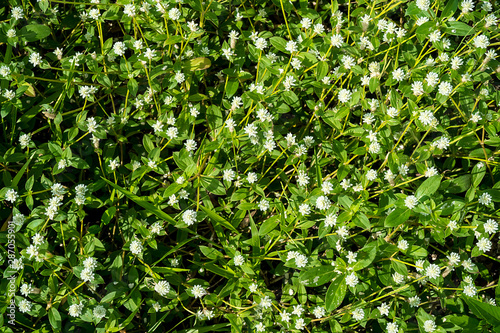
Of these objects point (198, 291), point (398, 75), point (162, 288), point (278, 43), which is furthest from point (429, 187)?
point (162, 288)

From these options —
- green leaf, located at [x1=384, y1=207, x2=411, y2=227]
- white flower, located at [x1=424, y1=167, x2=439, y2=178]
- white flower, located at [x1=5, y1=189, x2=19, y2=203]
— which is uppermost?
white flower, located at [x1=424, y1=167, x2=439, y2=178]

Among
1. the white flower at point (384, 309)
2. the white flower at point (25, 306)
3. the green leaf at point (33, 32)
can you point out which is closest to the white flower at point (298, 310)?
the white flower at point (384, 309)

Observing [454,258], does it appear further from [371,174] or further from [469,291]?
[371,174]

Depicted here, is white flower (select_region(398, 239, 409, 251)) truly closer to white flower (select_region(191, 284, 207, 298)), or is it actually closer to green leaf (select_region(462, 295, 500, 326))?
green leaf (select_region(462, 295, 500, 326))

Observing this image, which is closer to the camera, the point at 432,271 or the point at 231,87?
the point at 432,271

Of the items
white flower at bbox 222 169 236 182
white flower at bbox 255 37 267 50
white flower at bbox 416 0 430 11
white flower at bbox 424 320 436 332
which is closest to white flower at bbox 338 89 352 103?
white flower at bbox 255 37 267 50

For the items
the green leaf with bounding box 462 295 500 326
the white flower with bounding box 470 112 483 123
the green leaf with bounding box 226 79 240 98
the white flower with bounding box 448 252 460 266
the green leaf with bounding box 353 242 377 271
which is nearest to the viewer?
the green leaf with bounding box 462 295 500 326
